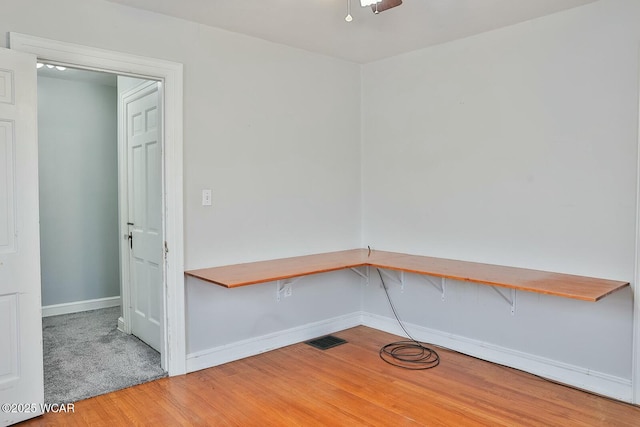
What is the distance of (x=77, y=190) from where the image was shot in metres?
4.88

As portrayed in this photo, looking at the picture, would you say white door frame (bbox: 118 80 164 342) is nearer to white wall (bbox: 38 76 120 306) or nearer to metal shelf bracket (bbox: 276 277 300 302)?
white wall (bbox: 38 76 120 306)

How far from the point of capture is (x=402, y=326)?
3.99m

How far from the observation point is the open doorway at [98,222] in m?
3.46

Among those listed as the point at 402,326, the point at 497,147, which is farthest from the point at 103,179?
the point at 497,147

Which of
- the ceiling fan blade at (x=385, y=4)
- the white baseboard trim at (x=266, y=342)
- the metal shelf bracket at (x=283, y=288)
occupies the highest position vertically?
the ceiling fan blade at (x=385, y=4)

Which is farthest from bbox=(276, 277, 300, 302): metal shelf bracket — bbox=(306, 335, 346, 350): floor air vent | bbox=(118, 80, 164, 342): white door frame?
bbox=(118, 80, 164, 342): white door frame

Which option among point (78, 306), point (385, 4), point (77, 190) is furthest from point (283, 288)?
point (77, 190)

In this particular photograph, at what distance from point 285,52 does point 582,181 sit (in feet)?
7.81

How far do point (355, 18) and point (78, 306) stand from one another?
4032 mm

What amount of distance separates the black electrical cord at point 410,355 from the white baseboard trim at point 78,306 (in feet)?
10.3

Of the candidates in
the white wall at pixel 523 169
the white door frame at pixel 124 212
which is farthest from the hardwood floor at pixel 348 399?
the white door frame at pixel 124 212

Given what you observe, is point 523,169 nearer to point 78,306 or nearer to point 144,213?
point 144,213

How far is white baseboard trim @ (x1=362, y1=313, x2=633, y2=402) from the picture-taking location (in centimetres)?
280

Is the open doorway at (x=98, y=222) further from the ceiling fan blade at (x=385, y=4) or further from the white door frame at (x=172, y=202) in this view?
the ceiling fan blade at (x=385, y=4)
